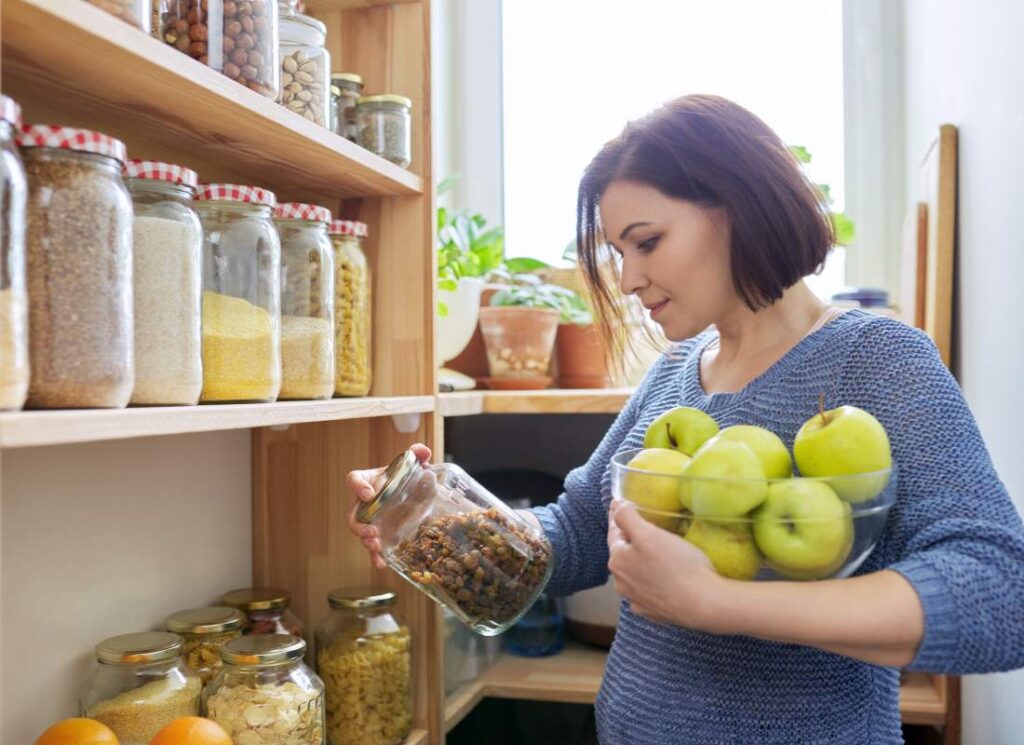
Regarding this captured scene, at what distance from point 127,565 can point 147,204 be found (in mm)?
477

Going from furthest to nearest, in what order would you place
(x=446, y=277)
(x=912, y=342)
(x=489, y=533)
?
(x=446, y=277) → (x=489, y=533) → (x=912, y=342)

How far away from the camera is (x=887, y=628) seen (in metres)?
0.70

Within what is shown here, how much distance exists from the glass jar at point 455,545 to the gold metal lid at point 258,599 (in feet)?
0.73

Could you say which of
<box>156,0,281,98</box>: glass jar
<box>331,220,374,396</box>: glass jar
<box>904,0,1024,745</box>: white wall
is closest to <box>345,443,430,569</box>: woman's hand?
<box>331,220,374,396</box>: glass jar

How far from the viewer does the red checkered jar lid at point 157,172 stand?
0.75 metres

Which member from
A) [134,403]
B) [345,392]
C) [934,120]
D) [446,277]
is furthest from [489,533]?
[934,120]

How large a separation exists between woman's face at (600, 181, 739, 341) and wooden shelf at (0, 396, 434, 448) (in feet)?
1.12

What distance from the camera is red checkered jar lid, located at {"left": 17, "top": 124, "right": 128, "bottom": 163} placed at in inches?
24.4

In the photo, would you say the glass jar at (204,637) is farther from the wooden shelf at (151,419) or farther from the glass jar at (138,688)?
the wooden shelf at (151,419)

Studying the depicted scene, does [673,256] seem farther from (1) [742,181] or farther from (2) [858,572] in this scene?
(2) [858,572]

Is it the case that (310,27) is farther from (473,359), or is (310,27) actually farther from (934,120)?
(934,120)

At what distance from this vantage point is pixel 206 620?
1034mm

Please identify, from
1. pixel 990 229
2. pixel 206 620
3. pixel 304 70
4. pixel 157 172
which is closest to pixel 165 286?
pixel 157 172

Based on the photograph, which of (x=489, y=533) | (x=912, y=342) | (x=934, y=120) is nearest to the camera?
(x=912, y=342)
